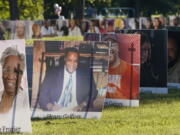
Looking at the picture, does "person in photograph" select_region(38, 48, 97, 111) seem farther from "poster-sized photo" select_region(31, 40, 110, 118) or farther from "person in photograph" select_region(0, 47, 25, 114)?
"person in photograph" select_region(0, 47, 25, 114)

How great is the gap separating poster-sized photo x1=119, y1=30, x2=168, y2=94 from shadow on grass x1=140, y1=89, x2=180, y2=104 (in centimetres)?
28

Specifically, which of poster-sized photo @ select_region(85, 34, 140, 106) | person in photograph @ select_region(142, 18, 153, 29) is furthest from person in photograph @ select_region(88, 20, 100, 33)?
poster-sized photo @ select_region(85, 34, 140, 106)

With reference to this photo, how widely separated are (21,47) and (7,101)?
756 millimetres

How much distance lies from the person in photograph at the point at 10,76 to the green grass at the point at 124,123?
57cm

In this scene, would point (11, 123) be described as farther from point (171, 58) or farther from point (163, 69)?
point (171, 58)

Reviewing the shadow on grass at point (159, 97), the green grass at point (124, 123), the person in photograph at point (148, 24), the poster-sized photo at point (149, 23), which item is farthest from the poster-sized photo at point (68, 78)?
the person in photograph at point (148, 24)

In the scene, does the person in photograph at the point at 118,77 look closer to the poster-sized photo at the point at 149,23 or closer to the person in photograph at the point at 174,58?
the person in photograph at the point at 174,58

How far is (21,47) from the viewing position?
8.97 meters

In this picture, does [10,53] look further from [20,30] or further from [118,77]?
[20,30]

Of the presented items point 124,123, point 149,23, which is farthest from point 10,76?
point 149,23

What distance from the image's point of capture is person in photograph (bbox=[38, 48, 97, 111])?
1002 centimetres

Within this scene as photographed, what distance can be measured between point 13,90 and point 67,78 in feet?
4.54

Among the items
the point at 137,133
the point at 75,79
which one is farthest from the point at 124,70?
the point at 137,133

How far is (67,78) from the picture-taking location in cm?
1006
